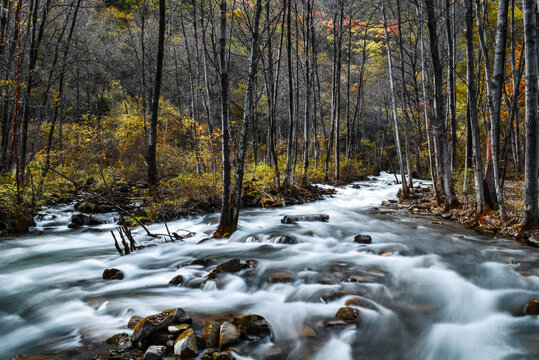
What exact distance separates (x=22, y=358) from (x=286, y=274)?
3221 millimetres

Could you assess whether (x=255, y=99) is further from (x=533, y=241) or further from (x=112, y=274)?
(x=533, y=241)

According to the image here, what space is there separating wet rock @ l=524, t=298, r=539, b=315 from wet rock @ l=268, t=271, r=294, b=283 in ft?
9.61

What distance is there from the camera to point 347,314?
337cm

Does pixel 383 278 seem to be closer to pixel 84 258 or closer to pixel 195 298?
pixel 195 298

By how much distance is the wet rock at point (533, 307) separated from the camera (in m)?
3.49

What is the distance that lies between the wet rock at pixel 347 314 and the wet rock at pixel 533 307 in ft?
6.81

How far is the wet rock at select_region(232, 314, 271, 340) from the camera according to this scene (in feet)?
9.75

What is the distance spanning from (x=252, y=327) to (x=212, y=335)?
421mm

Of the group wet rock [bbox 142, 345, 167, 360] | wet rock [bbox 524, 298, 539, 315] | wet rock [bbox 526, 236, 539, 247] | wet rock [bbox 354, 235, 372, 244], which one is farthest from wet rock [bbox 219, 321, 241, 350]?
wet rock [bbox 526, 236, 539, 247]

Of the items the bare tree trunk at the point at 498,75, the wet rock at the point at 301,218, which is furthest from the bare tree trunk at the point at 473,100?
the wet rock at the point at 301,218

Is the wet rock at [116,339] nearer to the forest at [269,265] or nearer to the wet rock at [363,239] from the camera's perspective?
the forest at [269,265]

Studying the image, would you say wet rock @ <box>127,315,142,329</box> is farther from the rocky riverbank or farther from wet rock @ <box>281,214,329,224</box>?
the rocky riverbank

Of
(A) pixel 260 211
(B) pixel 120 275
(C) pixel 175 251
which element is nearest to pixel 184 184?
(A) pixel 260 211

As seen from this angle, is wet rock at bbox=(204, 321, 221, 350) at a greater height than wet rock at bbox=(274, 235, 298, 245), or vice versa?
wet rock at bbox=(204, 321, 221, 350)
